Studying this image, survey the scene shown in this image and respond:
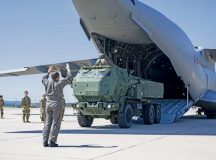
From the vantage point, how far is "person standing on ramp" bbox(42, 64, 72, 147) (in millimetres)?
7492

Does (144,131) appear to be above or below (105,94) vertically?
below

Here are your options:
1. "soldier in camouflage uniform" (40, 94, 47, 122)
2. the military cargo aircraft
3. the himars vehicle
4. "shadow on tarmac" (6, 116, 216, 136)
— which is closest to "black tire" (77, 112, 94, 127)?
the himars vehicle

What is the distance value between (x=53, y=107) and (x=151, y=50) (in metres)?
12.9

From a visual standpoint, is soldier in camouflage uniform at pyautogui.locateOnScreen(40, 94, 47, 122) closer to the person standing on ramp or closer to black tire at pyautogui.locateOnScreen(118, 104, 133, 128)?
black tire at pyautogui.locateOnScreen(118, 104, 133, 128)

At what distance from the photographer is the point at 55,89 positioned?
761 cm

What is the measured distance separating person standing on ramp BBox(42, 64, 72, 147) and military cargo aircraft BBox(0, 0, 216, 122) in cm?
717

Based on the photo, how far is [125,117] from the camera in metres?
13.2

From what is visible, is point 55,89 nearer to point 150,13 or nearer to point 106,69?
point 106,69

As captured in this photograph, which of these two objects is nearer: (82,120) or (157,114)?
(82,120)

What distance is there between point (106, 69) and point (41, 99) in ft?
17.9

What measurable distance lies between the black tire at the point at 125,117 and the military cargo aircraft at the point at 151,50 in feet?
13.2

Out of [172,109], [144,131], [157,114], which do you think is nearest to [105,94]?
[144,131]

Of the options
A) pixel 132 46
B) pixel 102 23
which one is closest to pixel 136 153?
pixel 102 23

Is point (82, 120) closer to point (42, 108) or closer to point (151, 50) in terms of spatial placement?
point (42, 108)
